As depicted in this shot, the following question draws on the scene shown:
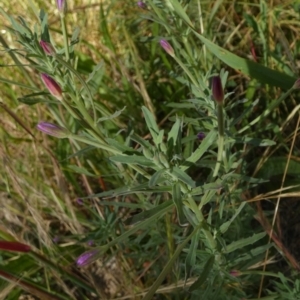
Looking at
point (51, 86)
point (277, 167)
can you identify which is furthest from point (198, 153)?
point (277, 167)

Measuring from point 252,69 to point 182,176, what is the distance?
1.43ft

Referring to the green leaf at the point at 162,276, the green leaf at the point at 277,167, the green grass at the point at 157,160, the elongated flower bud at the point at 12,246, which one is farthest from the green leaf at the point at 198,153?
the green leaf at the point at 277,167

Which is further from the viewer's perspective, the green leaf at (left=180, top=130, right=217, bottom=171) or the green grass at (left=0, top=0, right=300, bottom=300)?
the green grass at (left=0, top=0, right=300, bottom=300)

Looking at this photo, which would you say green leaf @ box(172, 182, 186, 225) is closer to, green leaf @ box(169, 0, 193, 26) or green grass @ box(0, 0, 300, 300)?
green grass @ box(0, 0, 300, 300)

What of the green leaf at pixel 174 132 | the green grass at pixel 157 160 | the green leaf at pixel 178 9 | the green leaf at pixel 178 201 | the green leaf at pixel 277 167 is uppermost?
the green leaf at pixel 178 9

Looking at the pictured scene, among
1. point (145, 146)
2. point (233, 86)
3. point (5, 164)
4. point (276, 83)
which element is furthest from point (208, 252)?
point (233, 86)

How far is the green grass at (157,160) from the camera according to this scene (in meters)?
1.01

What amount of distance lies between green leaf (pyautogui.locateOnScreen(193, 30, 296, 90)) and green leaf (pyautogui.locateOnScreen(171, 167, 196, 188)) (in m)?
0.38

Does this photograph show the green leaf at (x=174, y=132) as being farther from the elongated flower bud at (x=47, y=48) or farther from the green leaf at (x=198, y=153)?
the elongated flower bud at (x=47, y=48)

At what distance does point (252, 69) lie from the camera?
3.95 feet

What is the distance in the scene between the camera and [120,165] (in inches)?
47.1

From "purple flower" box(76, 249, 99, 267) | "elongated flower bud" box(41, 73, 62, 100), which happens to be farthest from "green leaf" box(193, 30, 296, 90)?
"purple flower" box(76, 249, 99, 267)

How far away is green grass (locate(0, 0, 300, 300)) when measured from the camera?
3.31ft

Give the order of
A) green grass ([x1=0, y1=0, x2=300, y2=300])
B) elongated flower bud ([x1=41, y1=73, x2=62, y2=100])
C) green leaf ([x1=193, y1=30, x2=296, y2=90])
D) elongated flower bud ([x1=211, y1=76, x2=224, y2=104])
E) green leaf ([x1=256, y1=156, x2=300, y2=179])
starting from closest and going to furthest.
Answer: elongated flower bud ([x1=211, y1=76, x2=224, y2=104]) < elongated flower bud ([x1=41, y1=73, x2=62, y2=100]) < green grass ([x1=0, y1=0, x2=300, y2=300]) < green leaf ([x1=193, y1=30, x2=296, y2=90]) < green leaf ([x1=256, y1=156, x2=300, y2=179])
